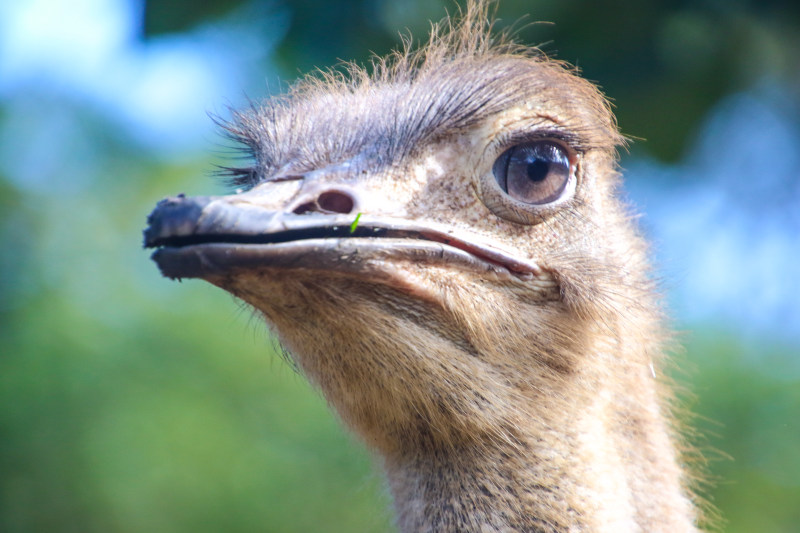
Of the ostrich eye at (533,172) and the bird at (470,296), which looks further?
the ostrich eye at (533,172)

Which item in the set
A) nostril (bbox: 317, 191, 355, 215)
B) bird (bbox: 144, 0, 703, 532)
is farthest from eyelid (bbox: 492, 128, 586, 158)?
nostril (bbox: 317, 191, 355, 215)

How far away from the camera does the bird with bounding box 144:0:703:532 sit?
63.3 inches

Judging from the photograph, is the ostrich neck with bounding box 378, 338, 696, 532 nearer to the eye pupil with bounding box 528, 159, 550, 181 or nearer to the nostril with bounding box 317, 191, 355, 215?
the eye pupil with bounding box 528, 159, 550, 181

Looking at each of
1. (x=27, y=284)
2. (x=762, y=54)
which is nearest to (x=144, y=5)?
(x=27, y=284)

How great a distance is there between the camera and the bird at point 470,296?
161 centimetres

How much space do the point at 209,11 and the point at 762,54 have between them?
4.95 meters

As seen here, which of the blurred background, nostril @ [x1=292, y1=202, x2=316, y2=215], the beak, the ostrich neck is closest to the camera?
the beak

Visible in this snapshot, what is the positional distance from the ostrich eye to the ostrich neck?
47 cm

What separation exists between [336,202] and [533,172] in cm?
54

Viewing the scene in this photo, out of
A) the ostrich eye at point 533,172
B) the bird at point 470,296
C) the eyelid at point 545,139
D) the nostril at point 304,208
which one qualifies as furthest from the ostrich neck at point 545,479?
the nostril at point 304,208

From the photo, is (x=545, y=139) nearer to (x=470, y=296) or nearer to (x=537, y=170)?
(x=537, y=170)

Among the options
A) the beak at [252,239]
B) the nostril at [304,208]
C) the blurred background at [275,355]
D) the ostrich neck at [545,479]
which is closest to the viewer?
the beak at [252,239]

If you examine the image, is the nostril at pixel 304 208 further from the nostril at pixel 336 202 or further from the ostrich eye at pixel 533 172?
the ostrich eye at pixel 533 172

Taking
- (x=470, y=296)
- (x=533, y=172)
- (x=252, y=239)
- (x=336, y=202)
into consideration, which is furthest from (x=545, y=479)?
(x=252, y=239)
